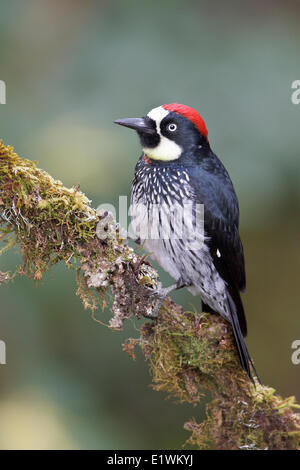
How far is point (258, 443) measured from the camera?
2.05 meters

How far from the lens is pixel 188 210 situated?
2.48 m

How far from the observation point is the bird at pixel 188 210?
2.50m

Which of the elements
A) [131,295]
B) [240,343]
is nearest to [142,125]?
[131,295]

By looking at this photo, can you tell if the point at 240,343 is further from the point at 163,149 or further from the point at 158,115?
the point at 158,115

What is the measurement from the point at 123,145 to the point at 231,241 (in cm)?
85

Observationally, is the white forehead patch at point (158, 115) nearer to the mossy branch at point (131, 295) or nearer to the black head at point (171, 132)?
the black head at point (171, 132)

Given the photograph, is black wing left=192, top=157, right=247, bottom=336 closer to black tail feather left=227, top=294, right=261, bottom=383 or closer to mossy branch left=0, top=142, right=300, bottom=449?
black tail feather left=227, top=294, right=261, bottom=383

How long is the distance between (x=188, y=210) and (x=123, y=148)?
73 centimetres

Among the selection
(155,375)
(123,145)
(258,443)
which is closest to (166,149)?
(123,145)

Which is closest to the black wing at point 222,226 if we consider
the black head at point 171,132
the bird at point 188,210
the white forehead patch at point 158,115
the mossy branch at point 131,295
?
the bird at point 188,210

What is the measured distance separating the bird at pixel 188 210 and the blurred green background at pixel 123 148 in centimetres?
32

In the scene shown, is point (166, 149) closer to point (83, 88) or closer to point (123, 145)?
point (123, 145)

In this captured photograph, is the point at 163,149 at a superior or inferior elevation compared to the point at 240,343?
superior

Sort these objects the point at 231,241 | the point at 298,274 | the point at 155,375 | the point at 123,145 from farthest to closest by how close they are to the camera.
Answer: the point at 298,274 → the point at 123,145 → the point at 231,241 → the point at 155,375
